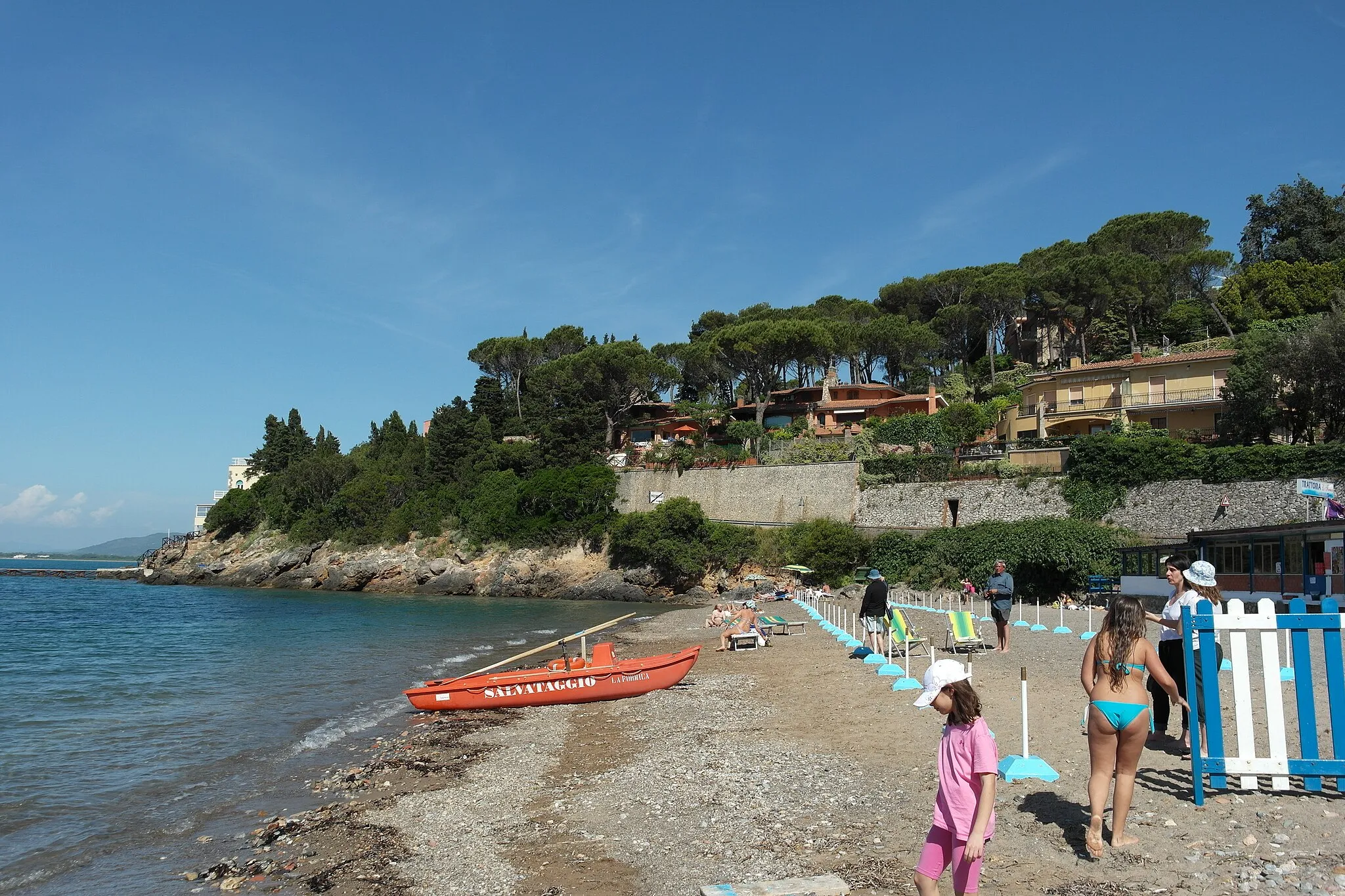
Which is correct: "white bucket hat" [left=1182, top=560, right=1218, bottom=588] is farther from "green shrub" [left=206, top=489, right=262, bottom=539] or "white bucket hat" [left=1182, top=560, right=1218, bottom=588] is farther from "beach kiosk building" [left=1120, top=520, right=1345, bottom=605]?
"green shrub" [left=206, top=489, right=262, bottom=539]

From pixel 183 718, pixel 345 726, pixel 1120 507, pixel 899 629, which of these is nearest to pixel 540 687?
pixel 345 726

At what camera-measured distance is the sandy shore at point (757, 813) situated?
5.23 metres

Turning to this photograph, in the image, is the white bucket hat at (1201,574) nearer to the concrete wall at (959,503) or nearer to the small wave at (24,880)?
the small wave at (24,880)

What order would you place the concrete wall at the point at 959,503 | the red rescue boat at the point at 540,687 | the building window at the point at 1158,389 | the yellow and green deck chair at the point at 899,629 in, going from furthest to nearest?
1. the building window at the point at 1158,389
2. the concrete wall at the point at 959,503
3. the red rescue boat at the point at 540,687
4. the yellow and green deck chair at the point at 899,629

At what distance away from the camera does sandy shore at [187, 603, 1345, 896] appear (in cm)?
523

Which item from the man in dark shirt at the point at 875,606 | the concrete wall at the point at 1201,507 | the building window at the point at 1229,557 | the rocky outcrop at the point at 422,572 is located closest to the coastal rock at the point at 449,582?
the rocky outcrop at the point at 422,572

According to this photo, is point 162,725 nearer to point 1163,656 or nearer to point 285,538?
point 1163,656

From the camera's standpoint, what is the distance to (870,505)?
43.5m

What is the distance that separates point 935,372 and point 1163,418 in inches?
790

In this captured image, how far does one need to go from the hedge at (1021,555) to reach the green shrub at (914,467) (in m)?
5.22

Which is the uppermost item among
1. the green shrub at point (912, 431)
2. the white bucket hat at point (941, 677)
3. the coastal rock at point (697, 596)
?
the green shrub at point (912, 431)

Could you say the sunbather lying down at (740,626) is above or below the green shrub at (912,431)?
below

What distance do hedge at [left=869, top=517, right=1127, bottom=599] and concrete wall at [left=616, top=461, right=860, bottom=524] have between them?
784cm

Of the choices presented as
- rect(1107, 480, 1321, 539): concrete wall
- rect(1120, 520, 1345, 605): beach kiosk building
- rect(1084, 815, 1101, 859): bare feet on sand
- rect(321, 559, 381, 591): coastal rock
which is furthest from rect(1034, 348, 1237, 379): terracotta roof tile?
rect(321, 559, 381, 591): coastal rock
